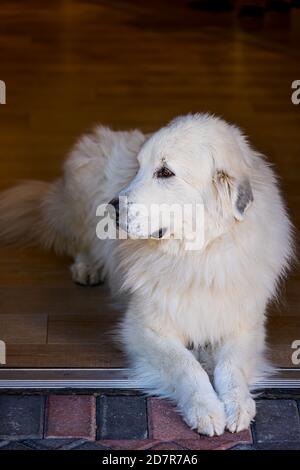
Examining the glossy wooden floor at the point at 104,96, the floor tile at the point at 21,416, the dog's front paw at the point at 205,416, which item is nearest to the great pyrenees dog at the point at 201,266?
the dog's front paw at the point at 205,416

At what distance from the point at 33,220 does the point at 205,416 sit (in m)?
1.38

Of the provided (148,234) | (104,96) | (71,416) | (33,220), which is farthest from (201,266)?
(104,96)

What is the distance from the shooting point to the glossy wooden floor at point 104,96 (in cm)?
325

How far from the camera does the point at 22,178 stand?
13.7ft

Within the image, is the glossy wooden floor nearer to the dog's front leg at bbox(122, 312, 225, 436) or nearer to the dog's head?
the dog's front leg at bbox(122, 312, 225, 436)

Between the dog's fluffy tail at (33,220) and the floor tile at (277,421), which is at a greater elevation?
the dog's fluffy tail at (33,220)

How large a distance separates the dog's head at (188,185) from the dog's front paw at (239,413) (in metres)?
0.50

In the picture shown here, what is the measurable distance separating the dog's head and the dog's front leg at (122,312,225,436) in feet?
1.27

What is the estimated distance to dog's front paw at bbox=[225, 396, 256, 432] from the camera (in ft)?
8.79

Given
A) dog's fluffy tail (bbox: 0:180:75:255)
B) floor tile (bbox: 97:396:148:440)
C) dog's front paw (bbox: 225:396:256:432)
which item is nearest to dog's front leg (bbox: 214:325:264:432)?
dog's front paw (bbox: 225:396:256:432)

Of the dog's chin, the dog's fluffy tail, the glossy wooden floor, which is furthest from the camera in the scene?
the dog's fluffy tail

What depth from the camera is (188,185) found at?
272 cm

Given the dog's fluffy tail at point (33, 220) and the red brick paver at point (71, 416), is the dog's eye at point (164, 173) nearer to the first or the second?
the red brick paver at point (71, 416)

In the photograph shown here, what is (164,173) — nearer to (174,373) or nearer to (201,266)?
(201,266)
